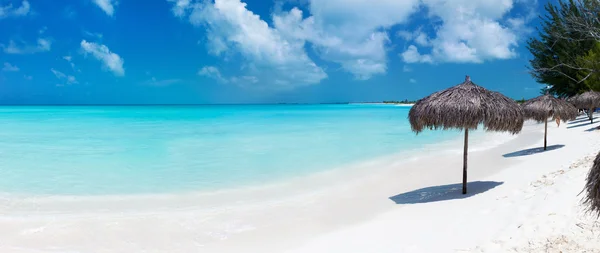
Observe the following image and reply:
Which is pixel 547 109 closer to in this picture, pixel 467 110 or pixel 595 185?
pixel 467 110

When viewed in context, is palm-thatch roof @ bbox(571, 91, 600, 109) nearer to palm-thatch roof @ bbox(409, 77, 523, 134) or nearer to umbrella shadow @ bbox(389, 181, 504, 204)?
umbrella shadow @ bbox(389, 181, 504, 204)

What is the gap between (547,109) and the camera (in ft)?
33.6

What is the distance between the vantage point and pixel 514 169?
786 centimetres

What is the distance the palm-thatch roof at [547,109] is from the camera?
33.5 feet

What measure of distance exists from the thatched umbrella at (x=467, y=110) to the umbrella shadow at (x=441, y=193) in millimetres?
225

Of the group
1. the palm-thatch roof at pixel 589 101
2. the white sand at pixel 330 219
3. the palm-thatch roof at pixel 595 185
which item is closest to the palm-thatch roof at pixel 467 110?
the white sand at pixel 330 219

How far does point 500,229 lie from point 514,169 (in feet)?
14.7

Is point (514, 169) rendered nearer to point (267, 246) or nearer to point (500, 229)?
point (500, 229)

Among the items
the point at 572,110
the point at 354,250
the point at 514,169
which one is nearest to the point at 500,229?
the point at 354,250

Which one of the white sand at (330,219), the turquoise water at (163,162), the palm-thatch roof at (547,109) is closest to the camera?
the white sand at (330,219)

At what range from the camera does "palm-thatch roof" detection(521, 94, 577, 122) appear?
10203mm

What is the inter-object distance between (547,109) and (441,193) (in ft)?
18.9

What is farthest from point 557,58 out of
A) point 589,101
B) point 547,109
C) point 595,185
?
point 595,185

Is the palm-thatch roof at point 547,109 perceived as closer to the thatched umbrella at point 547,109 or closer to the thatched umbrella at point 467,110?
the thatched umbrella at point 547,109
